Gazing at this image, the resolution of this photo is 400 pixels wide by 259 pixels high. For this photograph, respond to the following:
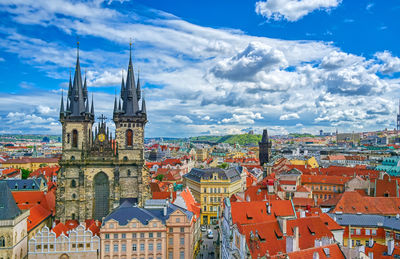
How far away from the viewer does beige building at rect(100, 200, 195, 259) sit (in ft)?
192

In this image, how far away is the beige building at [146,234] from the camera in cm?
5850

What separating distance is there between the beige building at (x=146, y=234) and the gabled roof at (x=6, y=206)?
14824 mm

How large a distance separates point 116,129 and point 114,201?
15555mm

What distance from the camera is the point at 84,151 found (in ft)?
250

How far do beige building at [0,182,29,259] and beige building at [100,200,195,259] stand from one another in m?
14.0

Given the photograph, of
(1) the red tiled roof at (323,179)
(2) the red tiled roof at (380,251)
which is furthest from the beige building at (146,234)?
(1) the red tiled roof at (323,179)

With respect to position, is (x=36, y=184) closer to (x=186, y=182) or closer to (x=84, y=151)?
(x=84, y=151)

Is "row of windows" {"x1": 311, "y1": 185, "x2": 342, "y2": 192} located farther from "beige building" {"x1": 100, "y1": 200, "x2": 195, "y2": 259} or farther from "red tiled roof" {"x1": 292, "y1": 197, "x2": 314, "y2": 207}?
"beige building" {"x1": 100, "y1": 200, "x2": 195, "y2": 259}

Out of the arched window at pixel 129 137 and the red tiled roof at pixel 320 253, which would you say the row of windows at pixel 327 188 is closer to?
the arched window at pixel 129 137

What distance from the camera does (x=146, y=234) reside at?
195ft

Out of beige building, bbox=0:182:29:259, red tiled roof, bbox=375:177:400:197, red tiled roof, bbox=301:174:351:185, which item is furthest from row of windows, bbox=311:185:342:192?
beige building, bbox=0:182:29:259

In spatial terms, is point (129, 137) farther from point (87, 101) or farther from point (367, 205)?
point (367, 205)

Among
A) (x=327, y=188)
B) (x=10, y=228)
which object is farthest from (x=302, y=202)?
(x=10, y=228)

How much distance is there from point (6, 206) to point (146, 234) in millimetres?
23386
